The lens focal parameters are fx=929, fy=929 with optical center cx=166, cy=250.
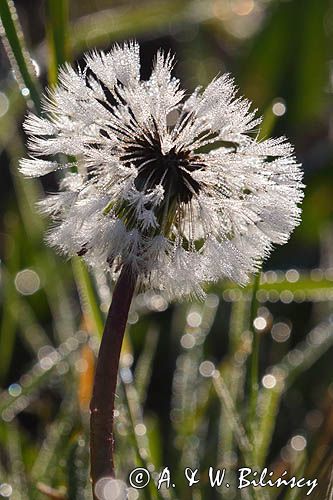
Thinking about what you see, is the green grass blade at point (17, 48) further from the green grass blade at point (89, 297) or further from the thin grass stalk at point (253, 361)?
the thin grass stalk at point (253, 361)

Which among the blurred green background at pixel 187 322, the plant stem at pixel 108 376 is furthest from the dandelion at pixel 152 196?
the blurred green background at pixel 187 322

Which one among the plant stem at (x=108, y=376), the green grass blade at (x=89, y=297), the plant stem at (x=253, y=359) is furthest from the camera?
the green grass blade at (x=89, y=297)

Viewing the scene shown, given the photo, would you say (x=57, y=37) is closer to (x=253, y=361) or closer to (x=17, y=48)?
(x=17, y=48)

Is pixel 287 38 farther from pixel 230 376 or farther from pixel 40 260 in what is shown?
pixel 230 376

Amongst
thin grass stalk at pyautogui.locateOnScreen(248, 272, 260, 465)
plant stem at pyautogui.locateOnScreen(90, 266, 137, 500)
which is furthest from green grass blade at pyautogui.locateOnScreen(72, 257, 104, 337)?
plant stem at pyautogui.locateOnScreen(90, 266, 137, 500)

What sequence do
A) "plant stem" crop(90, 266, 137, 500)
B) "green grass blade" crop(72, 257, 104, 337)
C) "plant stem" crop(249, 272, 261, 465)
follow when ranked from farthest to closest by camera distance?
"green grass blade" crop(72, 257, 104, 337)
"plant stem" crop(249, 272, 261, 465)
"plant stem" crop(90, 266, 137, 500)

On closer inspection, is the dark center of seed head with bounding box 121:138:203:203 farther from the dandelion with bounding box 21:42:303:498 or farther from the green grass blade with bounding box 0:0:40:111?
the green grass blade with bounding box 0:0:40:111
